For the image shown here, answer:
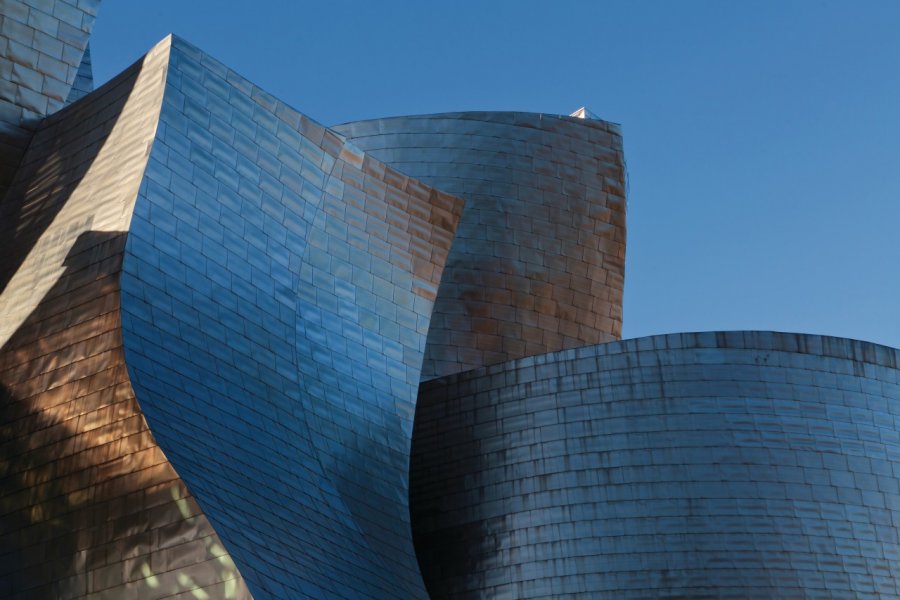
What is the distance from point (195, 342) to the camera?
576 inches

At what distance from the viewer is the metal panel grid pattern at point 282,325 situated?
13648 mm

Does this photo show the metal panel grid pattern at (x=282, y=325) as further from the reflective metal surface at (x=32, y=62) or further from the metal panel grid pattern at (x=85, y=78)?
the metal panel grid pattern at (x=85, y=78)

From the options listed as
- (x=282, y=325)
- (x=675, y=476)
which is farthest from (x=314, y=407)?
(x=675, y=476)

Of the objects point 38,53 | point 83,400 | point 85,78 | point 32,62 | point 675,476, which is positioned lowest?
point 83,400

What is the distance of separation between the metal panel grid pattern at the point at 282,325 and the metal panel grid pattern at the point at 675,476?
1.79 m

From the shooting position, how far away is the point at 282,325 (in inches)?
635

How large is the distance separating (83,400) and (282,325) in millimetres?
2957

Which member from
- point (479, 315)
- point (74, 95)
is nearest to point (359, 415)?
point (479, 315)

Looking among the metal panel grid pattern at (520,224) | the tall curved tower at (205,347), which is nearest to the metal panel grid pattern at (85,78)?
the metal panel grid pattern at (520,224)

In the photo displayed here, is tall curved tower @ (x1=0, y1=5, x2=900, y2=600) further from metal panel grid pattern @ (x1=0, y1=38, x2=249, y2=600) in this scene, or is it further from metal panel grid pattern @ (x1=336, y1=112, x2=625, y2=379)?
metal panel grid pattern @ (x1=336, y1=112, x2=625, y2=379)

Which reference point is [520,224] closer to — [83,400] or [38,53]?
[38,53]

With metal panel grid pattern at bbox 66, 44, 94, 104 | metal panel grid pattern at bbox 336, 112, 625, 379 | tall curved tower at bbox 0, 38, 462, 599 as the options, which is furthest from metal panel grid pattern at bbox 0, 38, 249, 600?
metal panel grid pattern at bbox 336, 112, 625, 379

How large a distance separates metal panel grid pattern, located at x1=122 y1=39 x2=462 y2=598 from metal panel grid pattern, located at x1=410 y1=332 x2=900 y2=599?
1.79 meters

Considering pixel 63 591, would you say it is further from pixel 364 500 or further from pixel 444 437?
pixel 444 437
